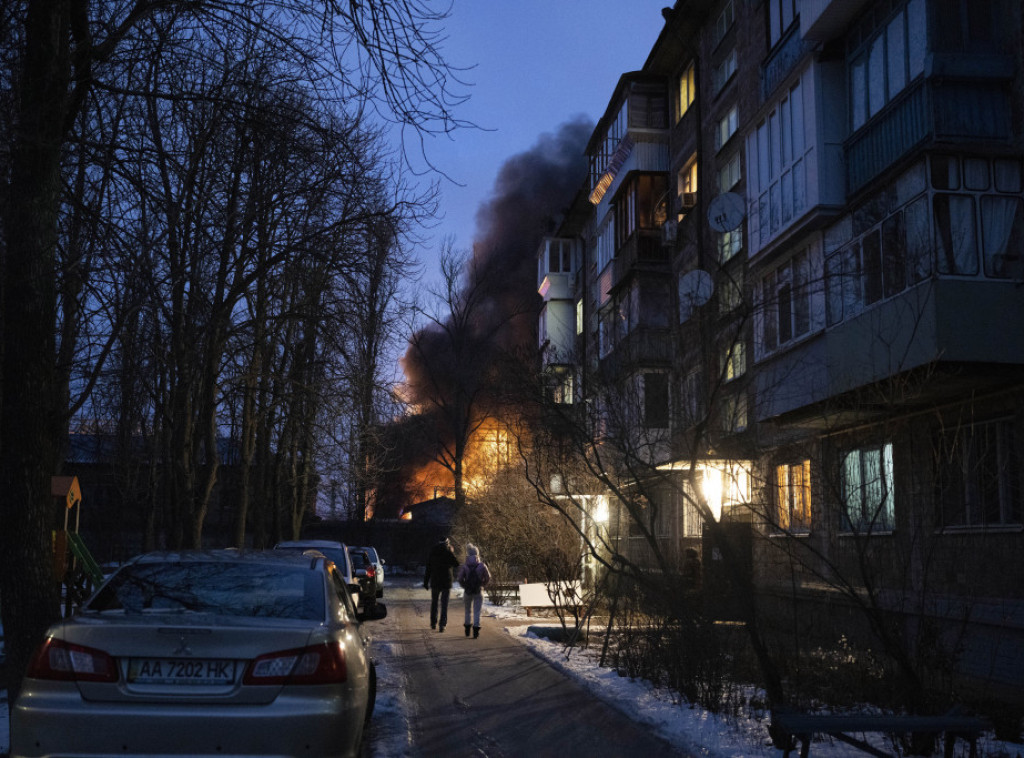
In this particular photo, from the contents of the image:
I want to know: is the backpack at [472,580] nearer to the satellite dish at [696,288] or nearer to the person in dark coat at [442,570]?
the person in dark coat at [442,570]

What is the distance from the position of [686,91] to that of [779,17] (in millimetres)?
8966

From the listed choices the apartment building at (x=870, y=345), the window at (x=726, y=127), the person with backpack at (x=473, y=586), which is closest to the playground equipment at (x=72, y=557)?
the person with backpack at (x=473, y=586)

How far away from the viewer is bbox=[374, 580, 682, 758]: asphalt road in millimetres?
7953

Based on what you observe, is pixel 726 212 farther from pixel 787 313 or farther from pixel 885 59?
pixel 787 313

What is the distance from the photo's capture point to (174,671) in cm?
536

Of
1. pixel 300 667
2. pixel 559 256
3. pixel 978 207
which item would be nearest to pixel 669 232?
pixel 978 207

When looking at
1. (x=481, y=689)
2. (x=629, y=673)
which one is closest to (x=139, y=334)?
(x=481, y=689)

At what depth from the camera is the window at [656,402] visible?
12227 millimetres

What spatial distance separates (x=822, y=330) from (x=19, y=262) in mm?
13061

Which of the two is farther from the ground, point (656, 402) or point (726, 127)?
point (726, 127)

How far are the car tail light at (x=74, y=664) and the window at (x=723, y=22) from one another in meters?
24.7

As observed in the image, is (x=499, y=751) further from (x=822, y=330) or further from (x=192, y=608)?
(x=822, y=330)

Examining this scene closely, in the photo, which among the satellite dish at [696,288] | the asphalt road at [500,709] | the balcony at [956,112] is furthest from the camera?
the balcony at [956,112]

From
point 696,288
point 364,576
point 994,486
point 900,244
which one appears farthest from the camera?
point 364,576
